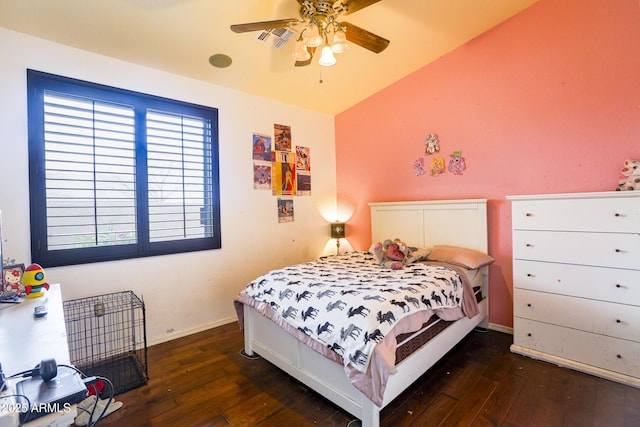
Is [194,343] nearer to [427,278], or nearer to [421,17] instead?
[427,278]

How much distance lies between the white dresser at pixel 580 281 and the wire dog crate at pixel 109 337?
3.04m

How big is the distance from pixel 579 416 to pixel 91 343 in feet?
11.4

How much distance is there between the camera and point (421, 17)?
2547 millimetres

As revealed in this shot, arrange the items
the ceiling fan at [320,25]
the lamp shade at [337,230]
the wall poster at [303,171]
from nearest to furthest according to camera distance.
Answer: the ceiling fan at [320,25], the wall poster at [303,171], the lamp shade at [337,230]

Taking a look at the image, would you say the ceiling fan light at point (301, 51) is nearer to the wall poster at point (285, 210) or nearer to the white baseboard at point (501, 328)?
the wall poster at point (285, 210)

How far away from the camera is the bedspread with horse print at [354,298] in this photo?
1.58 m

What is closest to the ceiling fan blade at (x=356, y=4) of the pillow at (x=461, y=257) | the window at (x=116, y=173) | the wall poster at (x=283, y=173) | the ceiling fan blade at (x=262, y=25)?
the ceiling fan blade at (x=262, y=25)

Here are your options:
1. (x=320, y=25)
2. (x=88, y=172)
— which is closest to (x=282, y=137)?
(x=320, y=25)

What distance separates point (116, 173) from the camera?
2549 mm

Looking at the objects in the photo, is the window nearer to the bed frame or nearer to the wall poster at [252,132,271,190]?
the wall poster at [252,132,271,190]

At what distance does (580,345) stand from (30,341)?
3.22 metres

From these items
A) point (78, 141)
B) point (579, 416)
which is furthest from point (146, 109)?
point (579, 416)

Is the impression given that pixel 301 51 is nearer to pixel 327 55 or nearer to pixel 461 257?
pixel 327 55

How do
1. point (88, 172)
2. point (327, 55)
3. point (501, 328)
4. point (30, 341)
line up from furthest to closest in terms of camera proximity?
point (501, 328) < point (88, 172) < point (327, 55) < point (30, 341)
